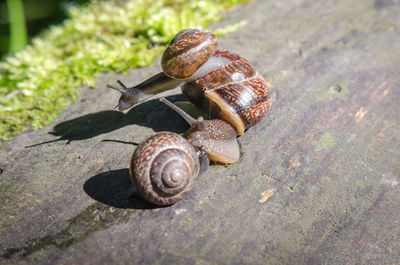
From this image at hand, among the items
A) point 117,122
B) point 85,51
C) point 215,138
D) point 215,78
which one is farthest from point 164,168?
point 85,51

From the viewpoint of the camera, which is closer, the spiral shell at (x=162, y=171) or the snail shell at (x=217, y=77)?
the spiral shell at (x=162, y=171)

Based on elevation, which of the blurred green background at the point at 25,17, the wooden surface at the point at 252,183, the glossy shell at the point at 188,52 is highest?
the blurred green background at the point at 25,17

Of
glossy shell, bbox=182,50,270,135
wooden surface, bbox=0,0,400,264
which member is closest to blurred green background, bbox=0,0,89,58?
wooden surface, bbox=0,0,400,264

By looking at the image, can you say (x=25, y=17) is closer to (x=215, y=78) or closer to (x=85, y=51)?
(x=85, y=51)

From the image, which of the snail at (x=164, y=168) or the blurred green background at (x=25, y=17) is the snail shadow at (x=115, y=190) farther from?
the blurred green background at (x=25, y=17)

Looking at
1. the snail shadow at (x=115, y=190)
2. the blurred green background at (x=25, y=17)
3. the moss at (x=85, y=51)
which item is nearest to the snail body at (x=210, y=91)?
the snail shadow at (x=115, y=190)

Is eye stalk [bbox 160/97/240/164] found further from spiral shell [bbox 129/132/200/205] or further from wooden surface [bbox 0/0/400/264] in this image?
spiral shell [bbox 129/132/200/205]

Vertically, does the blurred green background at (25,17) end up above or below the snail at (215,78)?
above
